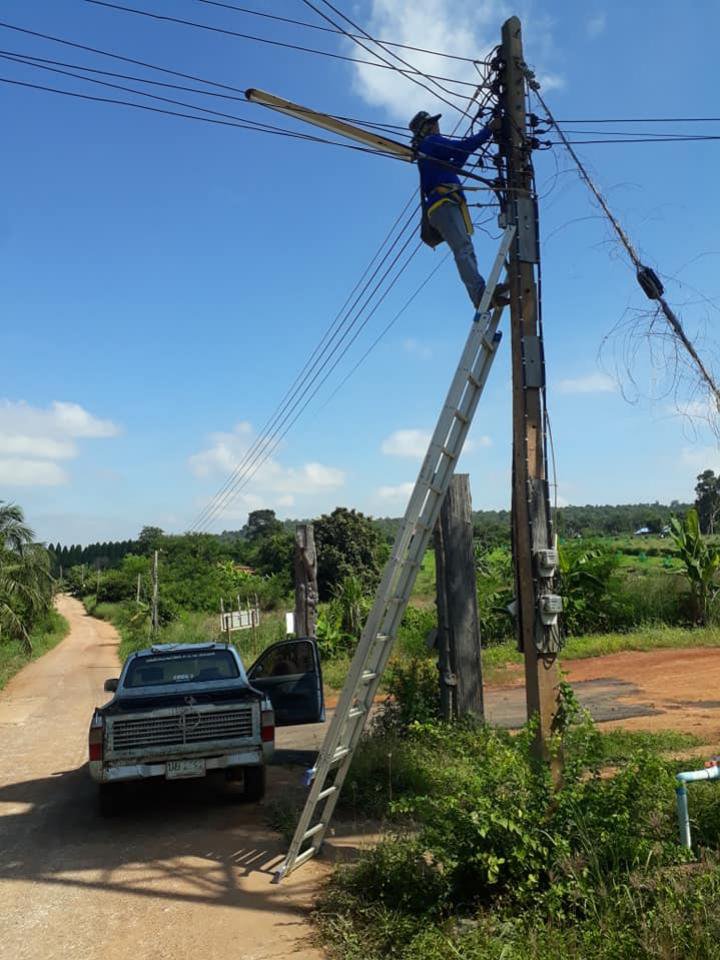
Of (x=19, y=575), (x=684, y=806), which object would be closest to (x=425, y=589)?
(x=19, y=575)

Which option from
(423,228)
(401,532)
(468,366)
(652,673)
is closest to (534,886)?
(401,532)

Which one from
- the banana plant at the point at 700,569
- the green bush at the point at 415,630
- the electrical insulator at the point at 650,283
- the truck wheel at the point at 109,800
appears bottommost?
the truck wheel at the point at 109,800

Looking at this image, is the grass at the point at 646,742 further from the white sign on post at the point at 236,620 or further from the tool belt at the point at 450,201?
the white sign on post at the point at 236,620

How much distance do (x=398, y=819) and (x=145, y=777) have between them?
2.44 meters

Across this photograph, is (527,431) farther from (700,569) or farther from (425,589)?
(425,589)

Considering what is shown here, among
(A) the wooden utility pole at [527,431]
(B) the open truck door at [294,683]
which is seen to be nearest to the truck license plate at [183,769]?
(B) the open truck door at [294,683]

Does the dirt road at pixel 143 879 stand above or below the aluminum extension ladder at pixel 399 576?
below

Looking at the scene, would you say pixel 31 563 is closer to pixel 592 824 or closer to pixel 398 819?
pixel 398 819

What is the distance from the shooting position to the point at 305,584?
1506cm

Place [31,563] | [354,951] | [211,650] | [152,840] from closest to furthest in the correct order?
1. [354,951]
2. [152,840]
3. [211,650]
4. [31,563]

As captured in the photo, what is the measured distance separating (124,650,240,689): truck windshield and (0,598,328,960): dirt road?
1264mm

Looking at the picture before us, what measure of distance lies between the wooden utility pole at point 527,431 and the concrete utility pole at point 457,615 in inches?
125

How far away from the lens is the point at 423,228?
7.37m

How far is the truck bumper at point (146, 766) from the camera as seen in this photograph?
299 inches
